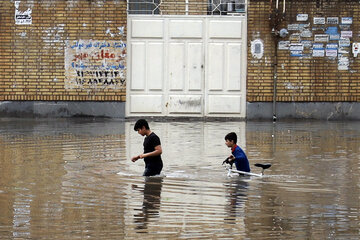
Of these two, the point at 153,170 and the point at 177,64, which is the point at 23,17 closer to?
the point at 177,64

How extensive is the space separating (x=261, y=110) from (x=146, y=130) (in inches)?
357

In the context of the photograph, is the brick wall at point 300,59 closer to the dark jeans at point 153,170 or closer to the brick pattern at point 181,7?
the brick pattern at point 181,7

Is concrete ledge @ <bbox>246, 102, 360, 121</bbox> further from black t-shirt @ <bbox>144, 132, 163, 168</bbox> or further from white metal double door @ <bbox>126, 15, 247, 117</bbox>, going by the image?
black t-shirt @ <bbox>144, 132, 163, 168</bbox>

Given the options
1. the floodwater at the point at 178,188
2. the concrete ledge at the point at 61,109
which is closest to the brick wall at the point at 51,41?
the concrete ledge at the point at 61,109

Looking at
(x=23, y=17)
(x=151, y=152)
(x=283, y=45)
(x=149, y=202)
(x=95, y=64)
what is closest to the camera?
(x=149, y=202)

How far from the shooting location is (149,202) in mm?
9016

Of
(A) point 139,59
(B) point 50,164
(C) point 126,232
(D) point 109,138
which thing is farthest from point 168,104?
(C) point 126,232

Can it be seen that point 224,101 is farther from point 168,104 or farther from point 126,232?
point 126,232

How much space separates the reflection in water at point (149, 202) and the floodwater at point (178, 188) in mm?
11

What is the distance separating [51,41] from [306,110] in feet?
19.9

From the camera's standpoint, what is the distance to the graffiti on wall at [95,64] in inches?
770

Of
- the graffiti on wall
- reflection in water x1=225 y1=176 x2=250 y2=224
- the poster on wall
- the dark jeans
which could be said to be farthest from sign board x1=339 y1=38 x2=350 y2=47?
the dark jeans

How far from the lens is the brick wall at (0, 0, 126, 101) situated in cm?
1947

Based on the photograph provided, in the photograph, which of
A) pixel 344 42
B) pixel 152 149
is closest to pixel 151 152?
pixel 152 149
